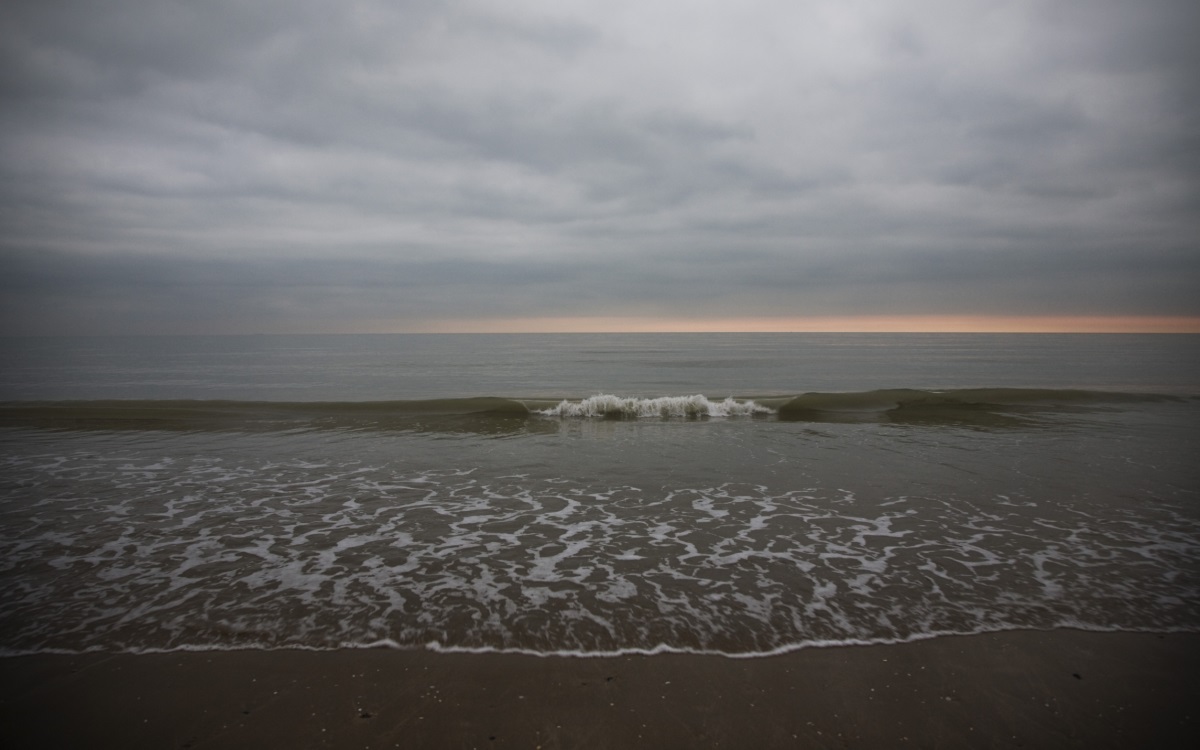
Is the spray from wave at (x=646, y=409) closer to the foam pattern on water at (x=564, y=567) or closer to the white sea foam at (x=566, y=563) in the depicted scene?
the white sea foam at (x=566, y=563)

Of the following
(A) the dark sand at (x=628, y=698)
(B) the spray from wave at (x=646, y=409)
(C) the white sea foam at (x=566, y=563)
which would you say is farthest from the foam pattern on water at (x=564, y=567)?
(B) the spray from wave at (x=646, y=409)

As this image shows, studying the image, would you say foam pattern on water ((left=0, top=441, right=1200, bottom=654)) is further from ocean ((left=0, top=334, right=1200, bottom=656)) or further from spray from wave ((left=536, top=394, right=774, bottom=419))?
spray from wave ((left=536, top=394, right=774, bottom=419))

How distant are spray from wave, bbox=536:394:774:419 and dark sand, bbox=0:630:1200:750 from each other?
15.9 metres

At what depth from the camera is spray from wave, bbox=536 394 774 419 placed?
20969 mm

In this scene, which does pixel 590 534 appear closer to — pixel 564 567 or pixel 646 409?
pixel 564 567

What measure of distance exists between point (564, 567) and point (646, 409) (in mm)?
14664

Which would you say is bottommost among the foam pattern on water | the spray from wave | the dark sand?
the dark sand

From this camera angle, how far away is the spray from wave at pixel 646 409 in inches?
826

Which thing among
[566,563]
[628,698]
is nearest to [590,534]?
[566,563]

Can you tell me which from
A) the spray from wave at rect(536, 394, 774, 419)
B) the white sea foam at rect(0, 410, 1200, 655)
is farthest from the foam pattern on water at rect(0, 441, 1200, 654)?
the spray from wave at rect(536, 394, 774, 419)

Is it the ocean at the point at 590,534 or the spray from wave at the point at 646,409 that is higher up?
the spray from wave at the point at 646,409

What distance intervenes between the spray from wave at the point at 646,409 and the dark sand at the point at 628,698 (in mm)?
A: 15900

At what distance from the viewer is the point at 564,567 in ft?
22.4

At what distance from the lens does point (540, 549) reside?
7418mm
